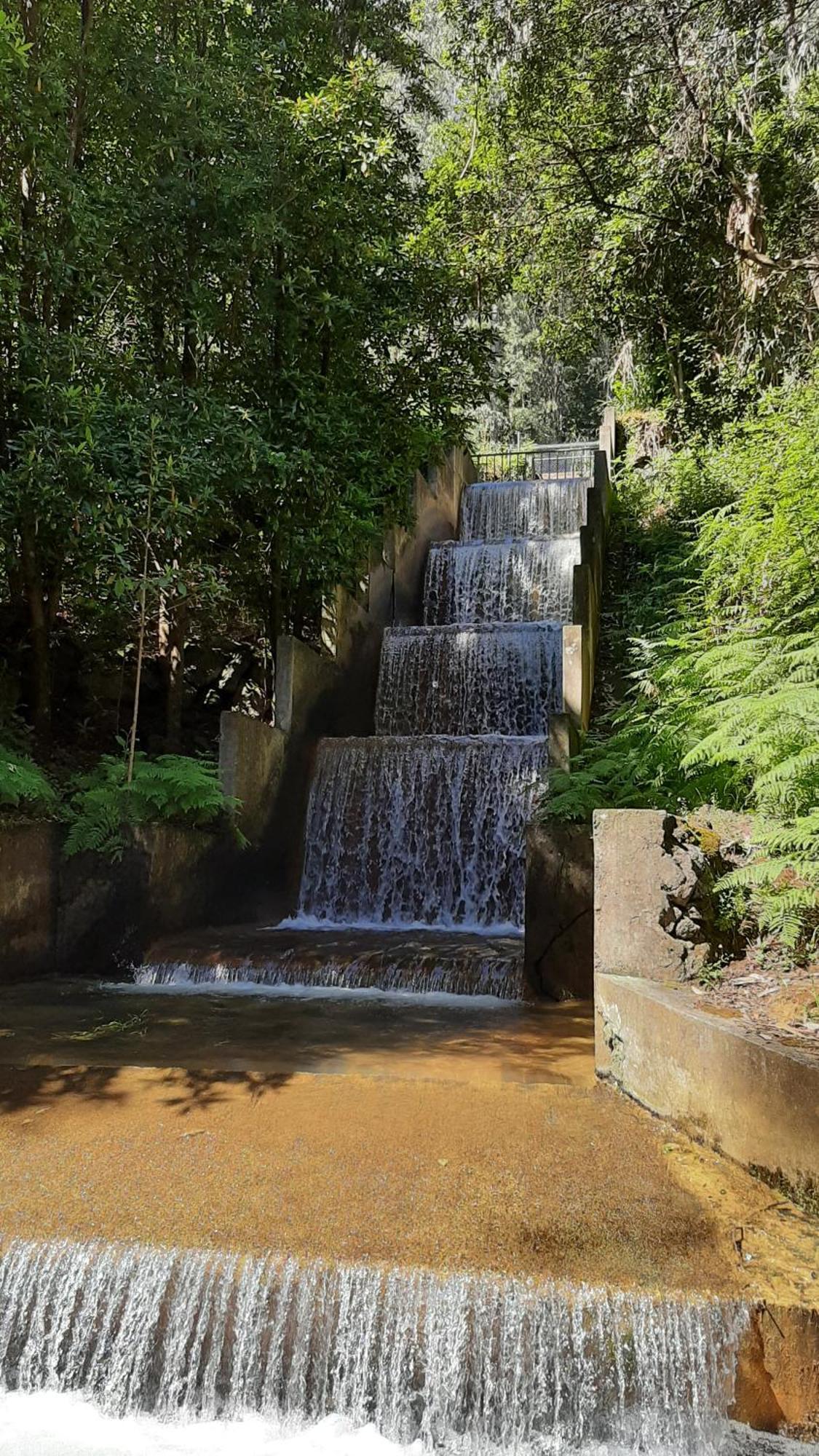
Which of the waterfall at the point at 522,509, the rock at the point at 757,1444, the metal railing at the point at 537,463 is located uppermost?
the metal railing at the point at 537,463

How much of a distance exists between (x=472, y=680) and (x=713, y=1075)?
28.3ft

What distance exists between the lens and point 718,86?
1191cm

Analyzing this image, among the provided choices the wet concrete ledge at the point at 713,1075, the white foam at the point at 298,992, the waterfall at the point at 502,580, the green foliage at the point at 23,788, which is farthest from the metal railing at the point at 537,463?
the wet concrete ledge at the point at 713,1075

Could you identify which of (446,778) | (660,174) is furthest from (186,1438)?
(660,174)

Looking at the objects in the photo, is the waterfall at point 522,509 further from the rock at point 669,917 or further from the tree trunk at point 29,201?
the rock at point 669,917

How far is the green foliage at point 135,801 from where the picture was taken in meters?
8.12

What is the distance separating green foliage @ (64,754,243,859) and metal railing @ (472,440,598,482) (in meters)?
16.9

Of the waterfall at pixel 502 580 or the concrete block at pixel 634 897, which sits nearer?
the concrete block at pixel 634 897

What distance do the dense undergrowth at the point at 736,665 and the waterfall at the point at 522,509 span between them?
56.6 inches

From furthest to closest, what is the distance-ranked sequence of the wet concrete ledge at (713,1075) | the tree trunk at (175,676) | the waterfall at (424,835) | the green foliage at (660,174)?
the green foliage at (660,174) < the tree trunk at (175,676) < the waterfall at (424,835) < the wet concrete ledge at (713,1075)

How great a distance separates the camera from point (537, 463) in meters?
25.3

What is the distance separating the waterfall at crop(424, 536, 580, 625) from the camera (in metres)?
14.1

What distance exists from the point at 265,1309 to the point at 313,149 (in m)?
10.2

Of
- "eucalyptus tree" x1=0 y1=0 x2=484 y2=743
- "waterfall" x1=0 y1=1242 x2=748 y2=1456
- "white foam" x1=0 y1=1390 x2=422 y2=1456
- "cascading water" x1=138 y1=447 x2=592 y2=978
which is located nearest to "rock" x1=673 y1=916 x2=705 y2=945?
"waterfall" x1=0 y1=1242 x2=748 y2=1456
